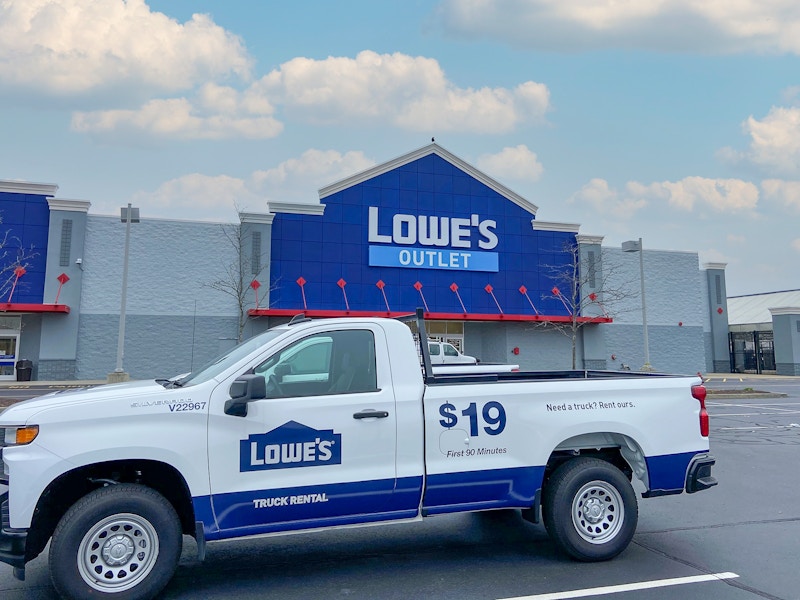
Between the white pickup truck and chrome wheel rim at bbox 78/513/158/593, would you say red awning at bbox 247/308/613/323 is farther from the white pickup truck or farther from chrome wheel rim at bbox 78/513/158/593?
chrome wheel rim at bbox 78/513/158/593

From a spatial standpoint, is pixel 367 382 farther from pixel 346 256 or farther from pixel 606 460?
pixel 346 256

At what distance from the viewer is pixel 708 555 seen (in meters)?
5.65

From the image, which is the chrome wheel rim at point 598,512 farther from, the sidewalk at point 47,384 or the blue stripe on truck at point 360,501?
the sidewalk at point 47,384

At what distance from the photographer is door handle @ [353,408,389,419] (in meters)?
4.81

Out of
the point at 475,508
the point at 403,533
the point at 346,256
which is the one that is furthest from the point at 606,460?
the point at 346,256

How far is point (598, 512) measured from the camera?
547 centimetres

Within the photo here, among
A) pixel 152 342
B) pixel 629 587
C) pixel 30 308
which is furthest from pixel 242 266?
pixel 629 587

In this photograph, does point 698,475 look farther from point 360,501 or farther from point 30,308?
point 30,308

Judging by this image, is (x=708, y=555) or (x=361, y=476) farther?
(x=708, y=555)

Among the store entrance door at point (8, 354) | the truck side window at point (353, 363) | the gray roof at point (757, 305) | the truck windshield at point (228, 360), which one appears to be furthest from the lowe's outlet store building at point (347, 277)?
the truck side window at point (353, 363)

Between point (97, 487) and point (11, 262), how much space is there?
27.7m

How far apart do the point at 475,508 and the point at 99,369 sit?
2761cm

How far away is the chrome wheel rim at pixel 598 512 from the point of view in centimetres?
540

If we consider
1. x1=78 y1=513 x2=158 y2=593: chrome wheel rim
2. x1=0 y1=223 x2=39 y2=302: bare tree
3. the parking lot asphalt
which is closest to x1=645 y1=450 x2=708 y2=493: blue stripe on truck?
the parking lot asphalt
